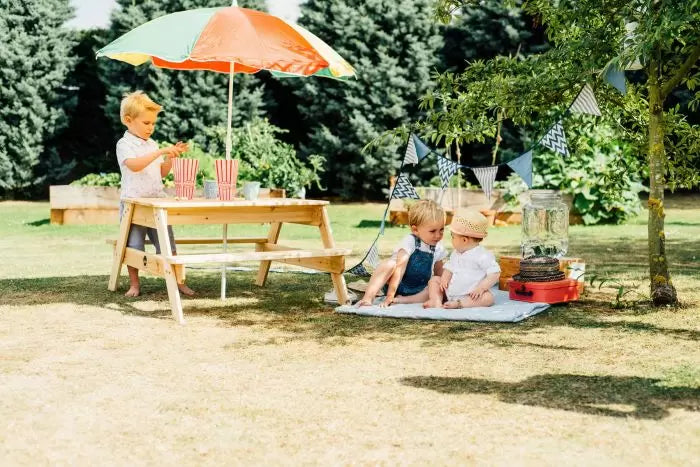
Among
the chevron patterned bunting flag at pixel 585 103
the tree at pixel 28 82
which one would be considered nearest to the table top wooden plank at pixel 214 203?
the chevron patterned bunting flag at pixel 585 103

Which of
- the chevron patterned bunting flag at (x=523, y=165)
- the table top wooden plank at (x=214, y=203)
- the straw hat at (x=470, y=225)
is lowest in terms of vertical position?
the straw hat at (x=470, y=225)

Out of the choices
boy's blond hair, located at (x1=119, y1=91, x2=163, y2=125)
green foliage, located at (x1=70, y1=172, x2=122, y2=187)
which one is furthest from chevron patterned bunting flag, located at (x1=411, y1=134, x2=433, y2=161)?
green foliage, located at (x1=70, y1=172, x2=122, y2=187)

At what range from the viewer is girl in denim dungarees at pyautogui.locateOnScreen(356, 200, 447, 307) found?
5.79m

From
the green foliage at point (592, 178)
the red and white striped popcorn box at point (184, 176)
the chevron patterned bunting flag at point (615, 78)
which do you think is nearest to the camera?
the chevron patterned bunting flag at point (615, 78)

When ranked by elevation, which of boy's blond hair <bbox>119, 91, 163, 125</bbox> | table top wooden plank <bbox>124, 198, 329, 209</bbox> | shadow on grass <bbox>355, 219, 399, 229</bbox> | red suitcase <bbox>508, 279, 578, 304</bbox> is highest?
boy's blond hair <bbox>119, 91, 163, 125</bbox>

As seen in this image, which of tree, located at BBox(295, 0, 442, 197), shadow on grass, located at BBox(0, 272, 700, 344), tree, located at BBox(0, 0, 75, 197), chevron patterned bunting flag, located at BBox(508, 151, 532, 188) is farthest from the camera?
tree, located at BBox(0, 0, 75, 197)

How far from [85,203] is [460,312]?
7.70 meters

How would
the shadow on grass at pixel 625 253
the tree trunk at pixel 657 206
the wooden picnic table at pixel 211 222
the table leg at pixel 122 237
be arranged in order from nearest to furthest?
1. the wooden picnic table at pixel 211 222
2. the tree trunk at pixel 657 206
3. the table leg at pixel 122 237
4. the shadow on grass at pixel 625 253

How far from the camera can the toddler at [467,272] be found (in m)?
5.71

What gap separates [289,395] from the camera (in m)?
3.69

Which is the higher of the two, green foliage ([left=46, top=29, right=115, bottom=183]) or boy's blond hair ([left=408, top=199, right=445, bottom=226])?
green foliage ([left=46, top=29, right=115, bottom=183])

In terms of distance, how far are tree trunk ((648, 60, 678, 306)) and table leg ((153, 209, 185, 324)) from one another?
303 centimetres

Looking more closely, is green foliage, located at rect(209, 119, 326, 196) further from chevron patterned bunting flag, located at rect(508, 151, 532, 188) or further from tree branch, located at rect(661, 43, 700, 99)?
tree branch, located at rect(661, 43, 700, 99)

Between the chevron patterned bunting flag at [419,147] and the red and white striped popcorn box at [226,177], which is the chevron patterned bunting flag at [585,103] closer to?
the chevron patterned bunting flag at [419,147]
